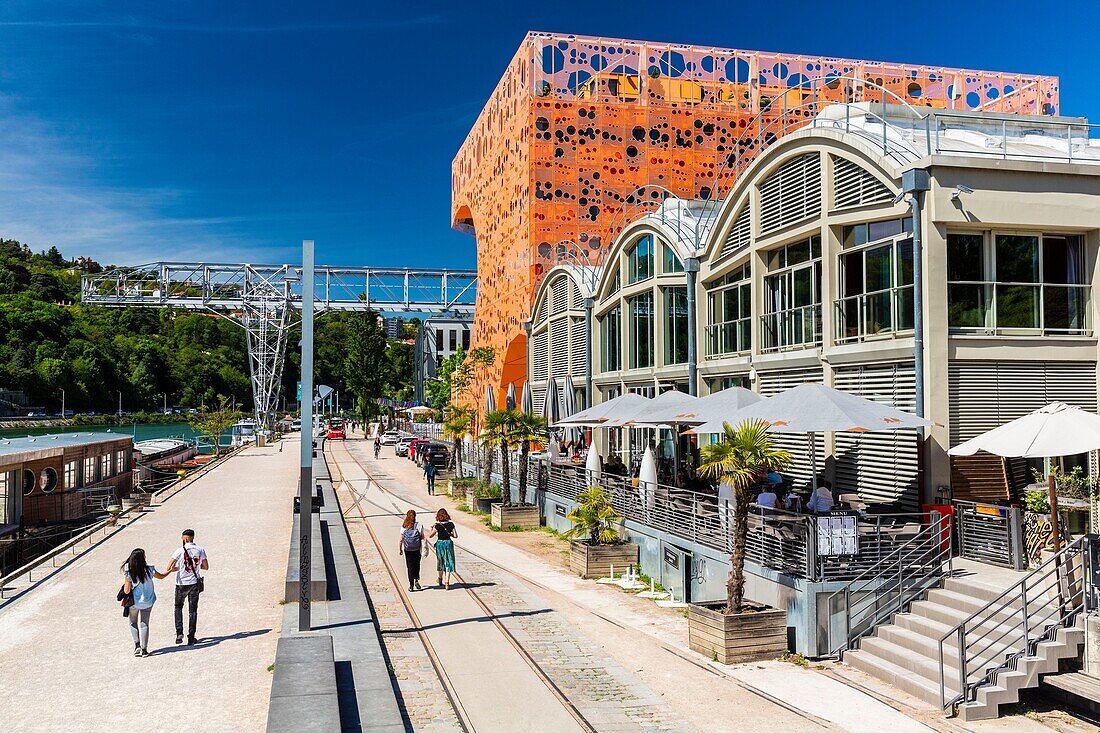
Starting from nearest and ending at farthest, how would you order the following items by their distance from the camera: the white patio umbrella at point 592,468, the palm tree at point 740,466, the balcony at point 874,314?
the palm tree at point 740,466 → the balcony at point 874,314 → the white patio umbrella at point 592,468

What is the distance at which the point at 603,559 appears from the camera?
20531 millimetres

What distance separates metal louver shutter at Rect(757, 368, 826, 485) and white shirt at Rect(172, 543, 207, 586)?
12247 millimetres

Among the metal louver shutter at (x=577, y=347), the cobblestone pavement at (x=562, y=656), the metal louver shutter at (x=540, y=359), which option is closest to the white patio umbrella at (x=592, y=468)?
the cobblestone pavement at (x=562, y=656)

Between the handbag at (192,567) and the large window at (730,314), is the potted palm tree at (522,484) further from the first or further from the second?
the handbag at (192,567)

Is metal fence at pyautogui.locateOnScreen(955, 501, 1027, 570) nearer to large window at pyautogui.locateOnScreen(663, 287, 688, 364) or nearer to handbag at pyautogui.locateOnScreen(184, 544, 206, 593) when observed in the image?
handbag at pyautogui.locateOnScreen(184, 544, 206, 593)

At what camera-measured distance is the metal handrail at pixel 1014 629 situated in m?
11.1

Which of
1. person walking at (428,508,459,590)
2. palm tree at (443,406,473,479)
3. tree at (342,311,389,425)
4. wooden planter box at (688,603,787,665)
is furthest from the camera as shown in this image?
tree at (342,311,389,425)

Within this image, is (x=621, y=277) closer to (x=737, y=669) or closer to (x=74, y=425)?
(x=737, y=669)

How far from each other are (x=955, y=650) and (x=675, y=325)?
62.2ft

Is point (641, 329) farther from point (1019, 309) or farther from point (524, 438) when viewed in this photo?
point (1019, 309)

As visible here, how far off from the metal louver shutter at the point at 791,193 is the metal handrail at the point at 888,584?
9.14 meters

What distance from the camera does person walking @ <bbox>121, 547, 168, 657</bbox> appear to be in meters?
13.1

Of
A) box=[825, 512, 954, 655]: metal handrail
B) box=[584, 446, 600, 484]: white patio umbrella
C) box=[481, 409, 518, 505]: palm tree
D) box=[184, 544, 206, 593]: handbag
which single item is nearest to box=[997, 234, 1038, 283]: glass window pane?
box=[825, 512, 954, 655]: metal handrail

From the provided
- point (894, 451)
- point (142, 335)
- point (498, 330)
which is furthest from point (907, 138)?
point (142, 335)
